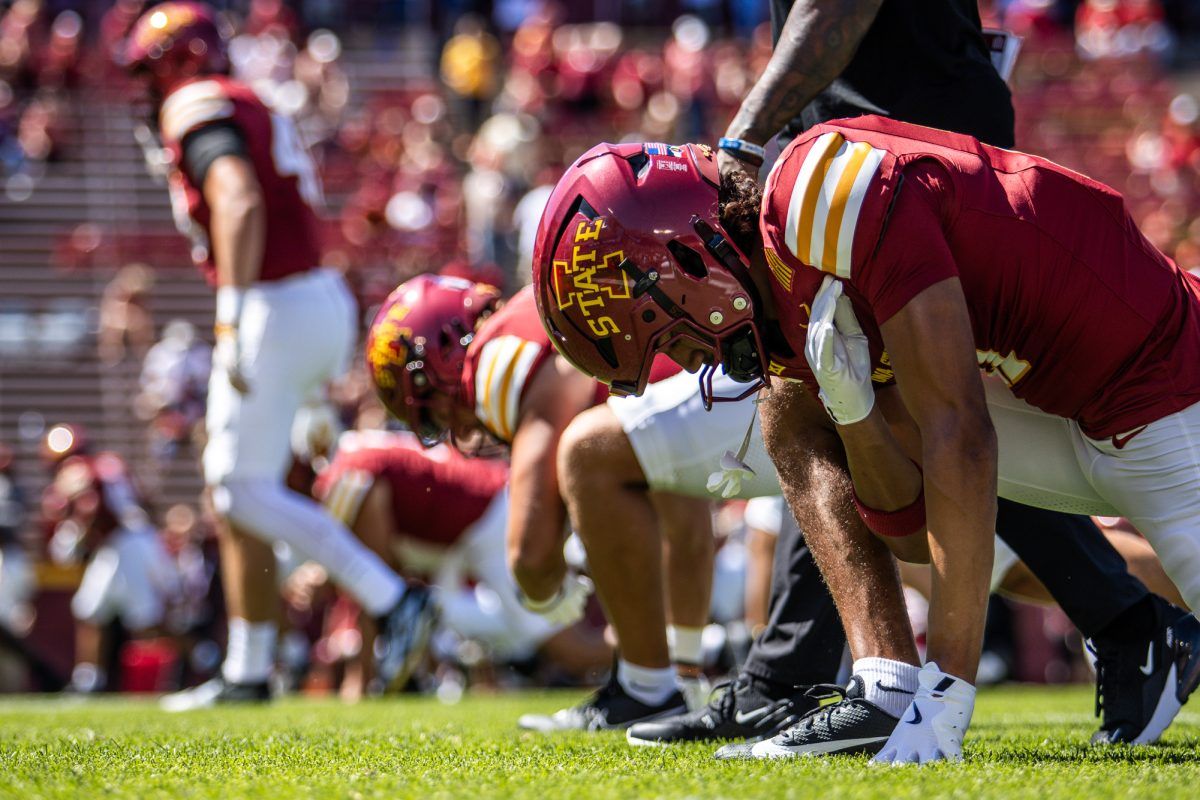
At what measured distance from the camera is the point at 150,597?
31.9ft

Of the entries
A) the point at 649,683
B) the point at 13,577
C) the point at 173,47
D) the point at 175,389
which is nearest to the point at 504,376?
the point at 649,683

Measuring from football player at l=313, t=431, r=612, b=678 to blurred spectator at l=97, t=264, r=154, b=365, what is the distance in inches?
251

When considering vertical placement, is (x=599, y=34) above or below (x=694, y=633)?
above

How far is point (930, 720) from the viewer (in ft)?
7.81

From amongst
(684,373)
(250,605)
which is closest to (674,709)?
(684,373)

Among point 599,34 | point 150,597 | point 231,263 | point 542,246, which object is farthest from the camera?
point 599,34

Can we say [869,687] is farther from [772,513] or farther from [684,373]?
[772,513]

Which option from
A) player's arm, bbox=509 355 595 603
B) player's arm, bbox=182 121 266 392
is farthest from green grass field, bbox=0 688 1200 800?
player's arm, bbox=182 121 266 392

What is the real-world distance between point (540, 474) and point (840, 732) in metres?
1.45

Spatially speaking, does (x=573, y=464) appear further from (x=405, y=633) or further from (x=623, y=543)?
(x=405, y=633)

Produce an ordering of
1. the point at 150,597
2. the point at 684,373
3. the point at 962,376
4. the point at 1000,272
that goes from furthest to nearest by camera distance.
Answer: the point at 150,597 → the point at 684,373 → the point at 1000,272 → the point at 962,376

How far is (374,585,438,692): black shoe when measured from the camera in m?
5.77

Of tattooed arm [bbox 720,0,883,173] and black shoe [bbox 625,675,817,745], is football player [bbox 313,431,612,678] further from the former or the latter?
tattooed arm [bbox 720,0,883,173]

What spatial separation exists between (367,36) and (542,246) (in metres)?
15.8
